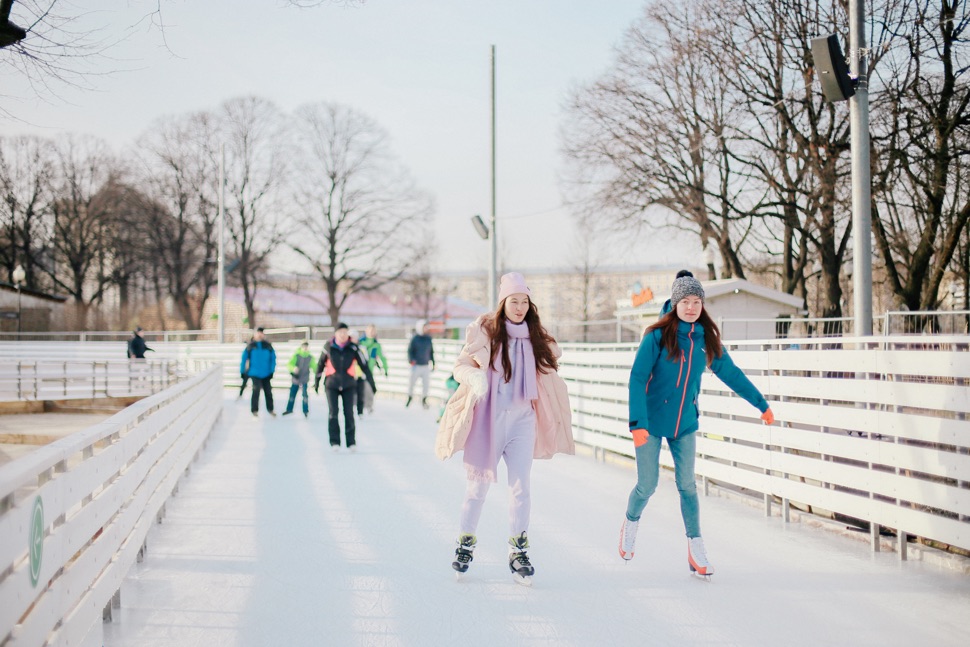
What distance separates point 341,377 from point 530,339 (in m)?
7.06

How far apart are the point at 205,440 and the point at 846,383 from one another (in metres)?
8.74

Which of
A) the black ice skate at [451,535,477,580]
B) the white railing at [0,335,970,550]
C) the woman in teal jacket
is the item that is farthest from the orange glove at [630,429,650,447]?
the white railing at [0,335,970,550]

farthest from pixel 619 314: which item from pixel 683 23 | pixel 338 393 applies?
pixel 338 393

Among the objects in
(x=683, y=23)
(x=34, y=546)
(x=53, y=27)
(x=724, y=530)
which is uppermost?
(x=683, y=23)

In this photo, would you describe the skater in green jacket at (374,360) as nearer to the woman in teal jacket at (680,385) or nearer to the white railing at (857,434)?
the white railing at (857,434)

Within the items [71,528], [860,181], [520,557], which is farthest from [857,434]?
[71,528]

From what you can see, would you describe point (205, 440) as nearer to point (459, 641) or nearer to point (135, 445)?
point (135, 445)

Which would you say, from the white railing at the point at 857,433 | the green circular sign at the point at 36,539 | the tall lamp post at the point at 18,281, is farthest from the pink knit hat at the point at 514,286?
the tall lamp post at the point at 18,281

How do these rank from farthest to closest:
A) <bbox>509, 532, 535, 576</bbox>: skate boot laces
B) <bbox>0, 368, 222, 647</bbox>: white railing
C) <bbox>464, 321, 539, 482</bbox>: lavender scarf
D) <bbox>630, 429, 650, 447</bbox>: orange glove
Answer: <bbox>464, 321, 539, 482</bbox>: lavender scarf, <bbox>509, 532, 535, 576</bbox>: skate boot laces, <bbox>630, 429, 650, 447</bbox>: orange glove, <bbox>0, 368, 222, 647</bbox>: white railing

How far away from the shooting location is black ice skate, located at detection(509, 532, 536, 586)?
17.1 feet

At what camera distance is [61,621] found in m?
3.31

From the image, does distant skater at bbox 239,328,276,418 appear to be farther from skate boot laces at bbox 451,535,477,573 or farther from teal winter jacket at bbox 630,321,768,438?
teal winter jacket at bbox 630,321,768,438

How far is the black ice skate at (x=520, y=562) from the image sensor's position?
521cm

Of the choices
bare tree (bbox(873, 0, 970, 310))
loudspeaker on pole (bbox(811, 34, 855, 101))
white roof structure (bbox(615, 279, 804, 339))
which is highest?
bare tree (bbox(873, 0, 970, 310))
